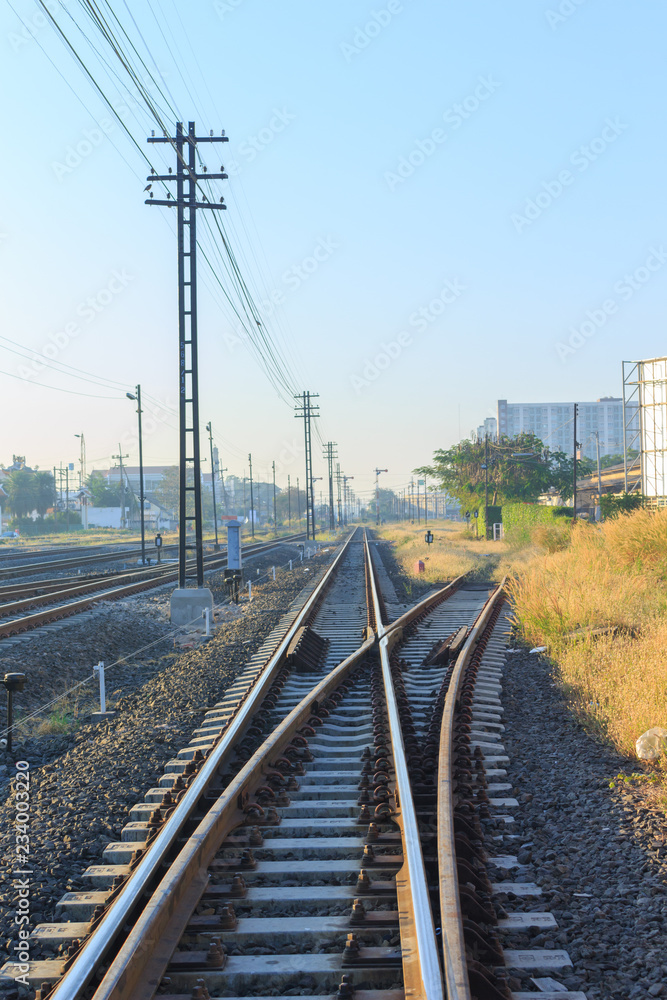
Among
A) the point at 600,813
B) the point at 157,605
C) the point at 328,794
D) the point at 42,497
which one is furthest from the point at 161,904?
the point at 42,497

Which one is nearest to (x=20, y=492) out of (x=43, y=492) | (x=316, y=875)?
(x=43, y=492)

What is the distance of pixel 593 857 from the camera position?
4.80 m

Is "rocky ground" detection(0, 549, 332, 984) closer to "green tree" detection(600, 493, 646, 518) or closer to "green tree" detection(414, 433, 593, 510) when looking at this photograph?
"green tree" detection(600, 493, 646, 518)

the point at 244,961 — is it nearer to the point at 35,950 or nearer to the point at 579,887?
the point at 35,950

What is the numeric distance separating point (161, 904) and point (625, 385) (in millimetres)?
48080

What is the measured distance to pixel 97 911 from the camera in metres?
3.98

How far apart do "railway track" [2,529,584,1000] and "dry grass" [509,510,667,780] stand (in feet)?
3.72

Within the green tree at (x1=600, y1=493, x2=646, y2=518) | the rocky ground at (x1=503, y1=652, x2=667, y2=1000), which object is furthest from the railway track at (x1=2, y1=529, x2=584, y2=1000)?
the green tree at (x1=600, y1=493, x2=646, y2=518)

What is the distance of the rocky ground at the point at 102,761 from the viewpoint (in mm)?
4791

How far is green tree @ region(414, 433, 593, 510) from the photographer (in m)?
67.4

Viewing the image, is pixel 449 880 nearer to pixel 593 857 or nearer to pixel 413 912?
pixel 413 912

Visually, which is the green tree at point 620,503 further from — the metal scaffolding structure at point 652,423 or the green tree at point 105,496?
the green tree at point 105,496

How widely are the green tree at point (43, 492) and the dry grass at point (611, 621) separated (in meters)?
108


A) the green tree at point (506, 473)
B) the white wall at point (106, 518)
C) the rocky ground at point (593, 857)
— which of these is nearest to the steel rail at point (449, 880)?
the rocky ground at point (593, 857)
